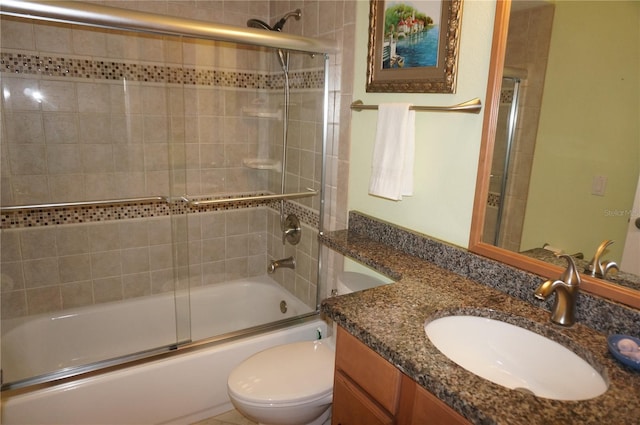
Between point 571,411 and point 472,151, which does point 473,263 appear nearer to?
point 472,151

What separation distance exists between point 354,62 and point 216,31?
636 millimetres

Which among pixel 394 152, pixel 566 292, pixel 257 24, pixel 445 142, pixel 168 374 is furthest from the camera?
pixel 257 24

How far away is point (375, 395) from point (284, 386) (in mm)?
523

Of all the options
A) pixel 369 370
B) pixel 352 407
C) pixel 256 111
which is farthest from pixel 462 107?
pixel 256 111

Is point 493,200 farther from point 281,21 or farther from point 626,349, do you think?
point 281,21

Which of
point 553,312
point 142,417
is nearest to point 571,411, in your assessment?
point 553,312

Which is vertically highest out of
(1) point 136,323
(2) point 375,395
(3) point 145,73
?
(3) point 145,73

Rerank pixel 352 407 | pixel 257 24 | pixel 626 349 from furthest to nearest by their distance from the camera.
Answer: pixel 257 24, pixel 352 407, pixel 626 349

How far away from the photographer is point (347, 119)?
202 centimetres

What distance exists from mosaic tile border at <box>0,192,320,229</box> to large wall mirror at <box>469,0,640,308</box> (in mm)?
1150

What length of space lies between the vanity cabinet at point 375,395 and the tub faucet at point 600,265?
599 millimetres

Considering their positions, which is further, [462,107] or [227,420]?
[227,420]

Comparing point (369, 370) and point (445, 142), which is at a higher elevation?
point (445, 142)

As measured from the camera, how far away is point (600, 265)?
1146 millimetres
